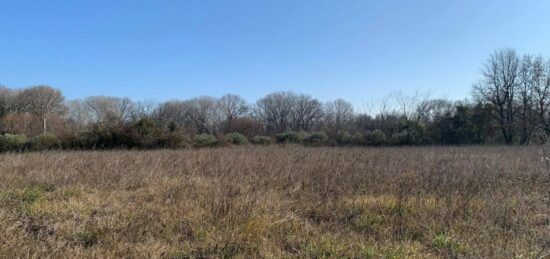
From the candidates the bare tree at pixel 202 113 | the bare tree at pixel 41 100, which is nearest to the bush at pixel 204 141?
the bare tree at pixel 202 113

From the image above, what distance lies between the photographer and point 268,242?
3.66 meters

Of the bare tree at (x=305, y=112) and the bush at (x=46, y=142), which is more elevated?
the bare tree at (x=305, y=112)

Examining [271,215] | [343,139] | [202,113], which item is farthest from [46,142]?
[202,113]

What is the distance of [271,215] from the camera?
4488 mm

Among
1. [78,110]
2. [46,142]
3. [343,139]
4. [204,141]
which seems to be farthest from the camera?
[78,110]

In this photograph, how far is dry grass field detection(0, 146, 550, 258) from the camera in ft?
11.4

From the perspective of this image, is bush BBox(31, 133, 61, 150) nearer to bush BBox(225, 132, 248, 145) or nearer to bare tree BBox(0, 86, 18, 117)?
bush BBox(225, 132, 248, 145)

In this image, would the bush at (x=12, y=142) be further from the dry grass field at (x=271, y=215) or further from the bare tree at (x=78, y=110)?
the bare tree at (x=78, y=110)

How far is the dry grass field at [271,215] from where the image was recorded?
3465 mm

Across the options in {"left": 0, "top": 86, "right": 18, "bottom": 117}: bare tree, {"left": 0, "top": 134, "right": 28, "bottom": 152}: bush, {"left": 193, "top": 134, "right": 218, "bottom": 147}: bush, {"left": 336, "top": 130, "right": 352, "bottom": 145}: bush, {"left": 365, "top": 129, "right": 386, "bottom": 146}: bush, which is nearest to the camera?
{"left": 0, "top": 134, "right": 28, "bottom": 152}: bush

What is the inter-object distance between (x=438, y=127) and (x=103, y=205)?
37.9 metres

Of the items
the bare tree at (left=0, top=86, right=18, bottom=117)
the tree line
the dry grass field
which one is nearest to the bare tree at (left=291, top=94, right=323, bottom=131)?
the tree line

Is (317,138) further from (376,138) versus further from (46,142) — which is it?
(46,142)

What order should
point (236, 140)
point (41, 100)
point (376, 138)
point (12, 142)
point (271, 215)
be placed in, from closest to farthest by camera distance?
point (271, 215) → point (12, 142) → point (236, 140) → point (376, 138) → point (41, 100)
